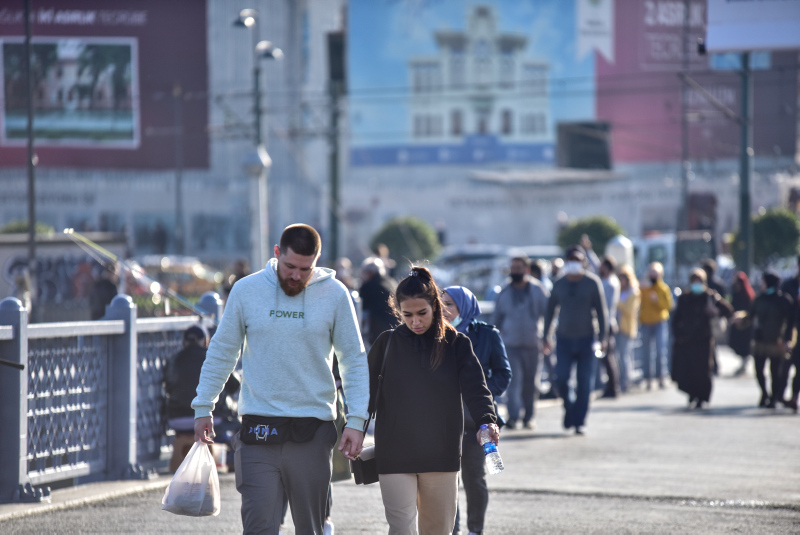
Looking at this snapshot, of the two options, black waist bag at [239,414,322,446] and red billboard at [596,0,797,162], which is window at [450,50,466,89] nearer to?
red billboard at [596,0,797,162]

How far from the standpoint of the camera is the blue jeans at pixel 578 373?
37.1 feet

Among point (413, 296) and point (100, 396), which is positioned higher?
point (413, 296)

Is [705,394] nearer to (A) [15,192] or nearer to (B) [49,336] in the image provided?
(B) [49,336]

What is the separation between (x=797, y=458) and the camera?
31.7ft

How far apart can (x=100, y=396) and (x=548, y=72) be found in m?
51.0

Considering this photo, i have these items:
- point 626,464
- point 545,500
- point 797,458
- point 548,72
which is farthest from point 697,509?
point 548,72

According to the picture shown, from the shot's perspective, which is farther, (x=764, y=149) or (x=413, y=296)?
(x=764, y=149)

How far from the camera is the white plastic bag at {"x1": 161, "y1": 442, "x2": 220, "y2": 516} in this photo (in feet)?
15.3

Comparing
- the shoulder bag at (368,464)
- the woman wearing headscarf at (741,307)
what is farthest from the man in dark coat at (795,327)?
the shoulder bag at (368,464)

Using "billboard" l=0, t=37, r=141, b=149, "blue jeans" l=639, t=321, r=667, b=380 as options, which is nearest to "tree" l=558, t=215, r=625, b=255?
"billboard" l=0, t=37, r=141, b=149

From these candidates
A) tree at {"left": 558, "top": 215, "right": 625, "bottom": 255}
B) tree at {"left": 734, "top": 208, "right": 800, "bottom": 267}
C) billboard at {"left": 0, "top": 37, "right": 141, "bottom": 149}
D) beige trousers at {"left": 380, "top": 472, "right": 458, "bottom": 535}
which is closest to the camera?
beige trousers at {"left": 380, "top": 472, "right": 458, "bottom": 535}

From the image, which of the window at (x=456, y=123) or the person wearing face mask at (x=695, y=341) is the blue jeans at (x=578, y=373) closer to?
the person wearing face mask at (x=695, y=341)

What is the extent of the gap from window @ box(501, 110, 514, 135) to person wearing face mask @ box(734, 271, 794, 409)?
45386 mm

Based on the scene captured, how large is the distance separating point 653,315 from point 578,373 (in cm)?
513
